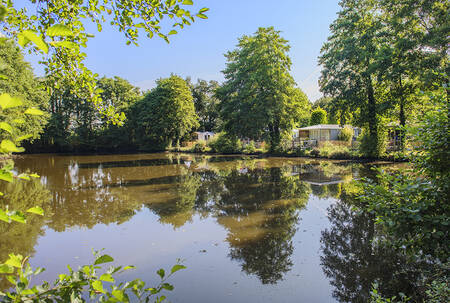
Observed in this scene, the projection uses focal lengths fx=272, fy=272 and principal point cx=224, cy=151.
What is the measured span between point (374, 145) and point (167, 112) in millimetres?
31013

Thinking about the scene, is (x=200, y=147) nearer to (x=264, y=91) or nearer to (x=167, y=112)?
(x=167, y=112)

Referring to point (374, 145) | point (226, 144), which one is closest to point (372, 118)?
point (374, 145)

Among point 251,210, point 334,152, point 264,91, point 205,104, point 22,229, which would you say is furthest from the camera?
point 205,104

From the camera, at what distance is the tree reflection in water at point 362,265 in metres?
3.80

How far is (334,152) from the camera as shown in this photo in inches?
880

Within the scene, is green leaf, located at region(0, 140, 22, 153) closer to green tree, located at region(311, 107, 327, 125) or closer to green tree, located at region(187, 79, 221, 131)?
green tree, located at region(311, 107, 327, 125)

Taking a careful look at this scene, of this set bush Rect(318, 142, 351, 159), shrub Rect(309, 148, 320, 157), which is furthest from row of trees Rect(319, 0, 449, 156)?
shrub Rect(309, 148, 320, 157)

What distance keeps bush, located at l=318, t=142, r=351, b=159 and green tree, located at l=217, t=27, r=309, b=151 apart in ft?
15.4

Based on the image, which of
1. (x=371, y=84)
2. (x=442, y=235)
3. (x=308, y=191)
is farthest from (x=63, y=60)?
(x=371, y=84)

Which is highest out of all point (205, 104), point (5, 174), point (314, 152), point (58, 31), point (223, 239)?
point (205, 104)

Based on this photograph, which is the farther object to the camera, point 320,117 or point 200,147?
point 320,117

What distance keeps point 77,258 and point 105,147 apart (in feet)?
147

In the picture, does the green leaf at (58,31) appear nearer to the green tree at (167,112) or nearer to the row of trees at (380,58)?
the row of trees at (380,58)

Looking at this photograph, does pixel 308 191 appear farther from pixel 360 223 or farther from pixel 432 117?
pixel 432 117
